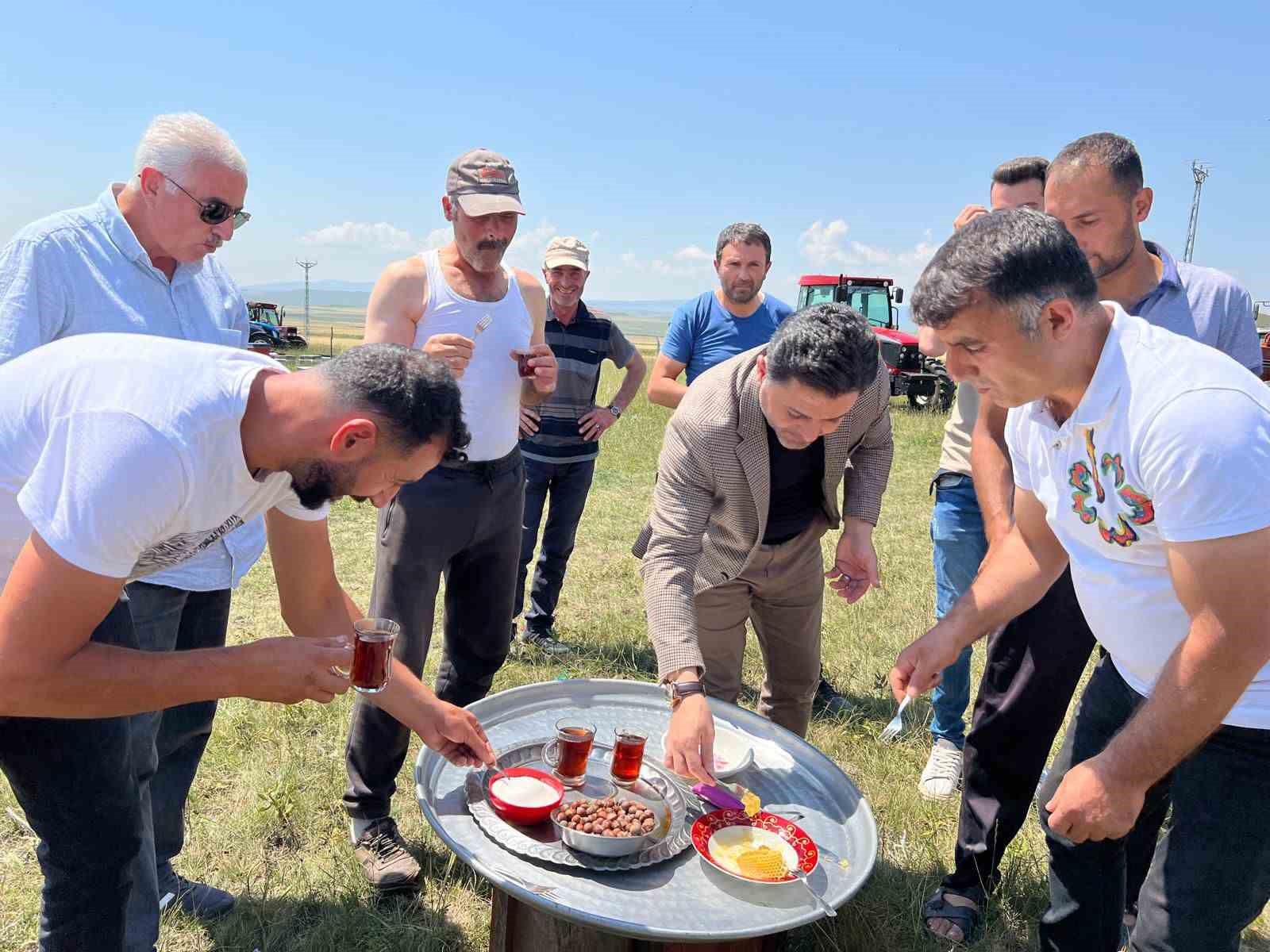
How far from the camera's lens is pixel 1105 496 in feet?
6.07

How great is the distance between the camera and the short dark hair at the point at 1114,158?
2.64 meters

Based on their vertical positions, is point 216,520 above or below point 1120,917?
above

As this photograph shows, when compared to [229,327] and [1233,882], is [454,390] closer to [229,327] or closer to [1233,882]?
[229,327]

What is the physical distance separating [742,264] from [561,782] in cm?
333

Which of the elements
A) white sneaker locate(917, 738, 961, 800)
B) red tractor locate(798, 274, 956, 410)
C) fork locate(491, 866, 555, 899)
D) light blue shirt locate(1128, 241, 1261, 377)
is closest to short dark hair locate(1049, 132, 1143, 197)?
light blue shirt locate(1128, 241, 1261, 377)

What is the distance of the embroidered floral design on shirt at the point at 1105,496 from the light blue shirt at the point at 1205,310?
3.66 ft

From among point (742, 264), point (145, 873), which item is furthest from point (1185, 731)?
point (742, 264)

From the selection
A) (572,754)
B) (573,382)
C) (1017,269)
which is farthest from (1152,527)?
(573,382)

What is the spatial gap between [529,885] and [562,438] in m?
3.53

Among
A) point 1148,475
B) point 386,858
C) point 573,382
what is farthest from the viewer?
point 573,382

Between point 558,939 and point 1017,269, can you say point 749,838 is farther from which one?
point 1017,269

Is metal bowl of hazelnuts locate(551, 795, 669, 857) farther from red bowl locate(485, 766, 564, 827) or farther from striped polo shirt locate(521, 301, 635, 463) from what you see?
striped polo shirt locate(521, 301, 635, 463)

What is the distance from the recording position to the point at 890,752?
3.88 metres

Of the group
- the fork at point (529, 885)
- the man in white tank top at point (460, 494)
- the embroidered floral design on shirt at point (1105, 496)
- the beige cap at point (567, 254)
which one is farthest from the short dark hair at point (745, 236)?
the fork at point (529, 885)
